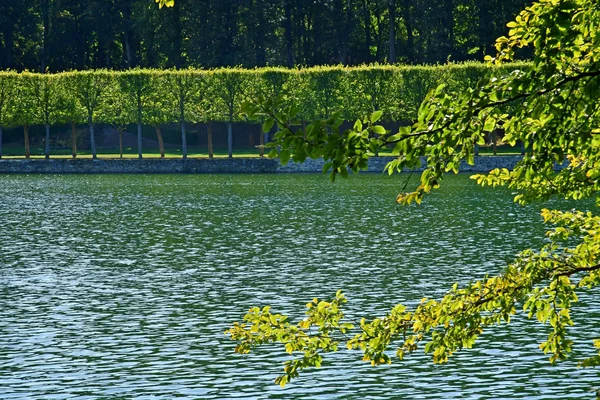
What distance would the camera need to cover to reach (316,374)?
56.2ft

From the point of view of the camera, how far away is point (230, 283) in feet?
88.4

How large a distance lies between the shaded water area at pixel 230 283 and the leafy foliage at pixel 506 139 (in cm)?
808

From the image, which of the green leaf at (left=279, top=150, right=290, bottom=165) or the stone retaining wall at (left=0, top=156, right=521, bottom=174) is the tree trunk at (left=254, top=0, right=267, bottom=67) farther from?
the green leaf at (left=279, top=150, right=290, bottom=165)

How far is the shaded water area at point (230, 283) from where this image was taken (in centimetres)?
1661

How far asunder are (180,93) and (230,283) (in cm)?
5399

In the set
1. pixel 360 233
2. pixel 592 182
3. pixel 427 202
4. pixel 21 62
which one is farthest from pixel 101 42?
pixel 592 182

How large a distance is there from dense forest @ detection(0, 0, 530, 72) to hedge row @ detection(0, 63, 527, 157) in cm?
777

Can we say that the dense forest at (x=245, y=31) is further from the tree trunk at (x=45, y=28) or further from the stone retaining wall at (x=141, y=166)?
the stone retaining wall at (x=141, y=166)

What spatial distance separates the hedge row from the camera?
257ft

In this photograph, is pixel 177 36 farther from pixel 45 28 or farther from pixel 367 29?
pixel 367 29

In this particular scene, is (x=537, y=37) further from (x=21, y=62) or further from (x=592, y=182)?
(x=21, y=62)

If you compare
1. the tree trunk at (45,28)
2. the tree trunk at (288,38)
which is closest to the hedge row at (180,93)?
the tree trunk at (288,38)

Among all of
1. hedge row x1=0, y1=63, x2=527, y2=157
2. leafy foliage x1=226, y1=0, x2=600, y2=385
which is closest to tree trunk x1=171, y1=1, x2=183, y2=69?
hedge row x1=0, y1=63, x2=527, y2=157

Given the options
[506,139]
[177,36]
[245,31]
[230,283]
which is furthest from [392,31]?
[506,139]
